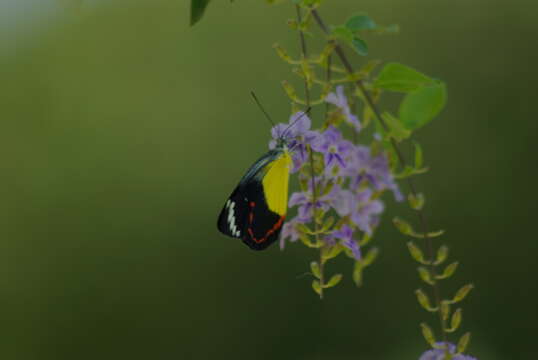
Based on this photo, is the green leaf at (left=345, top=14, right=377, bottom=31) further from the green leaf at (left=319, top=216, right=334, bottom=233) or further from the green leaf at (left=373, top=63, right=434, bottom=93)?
the green leaf at (left=319, top=216, right=334, bottom=233)

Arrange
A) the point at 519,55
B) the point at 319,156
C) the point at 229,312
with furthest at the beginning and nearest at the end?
the point at 519,55 → the point at 229,312 → the point at 319,156

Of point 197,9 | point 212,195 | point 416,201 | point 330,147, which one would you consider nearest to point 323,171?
point 330,147

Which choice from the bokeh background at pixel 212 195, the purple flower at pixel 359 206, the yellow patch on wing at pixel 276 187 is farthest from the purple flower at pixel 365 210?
the bokeh background at pixel 212 195

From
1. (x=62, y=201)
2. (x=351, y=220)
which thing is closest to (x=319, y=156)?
(x=351, y=220)

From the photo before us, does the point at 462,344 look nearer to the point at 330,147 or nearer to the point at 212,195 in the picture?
the point at 330,147

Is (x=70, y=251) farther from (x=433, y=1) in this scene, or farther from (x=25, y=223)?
(x=433, y=1)

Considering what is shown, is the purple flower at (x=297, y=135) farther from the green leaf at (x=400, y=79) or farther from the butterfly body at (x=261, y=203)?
the green leaf at (x=400, y=79)
